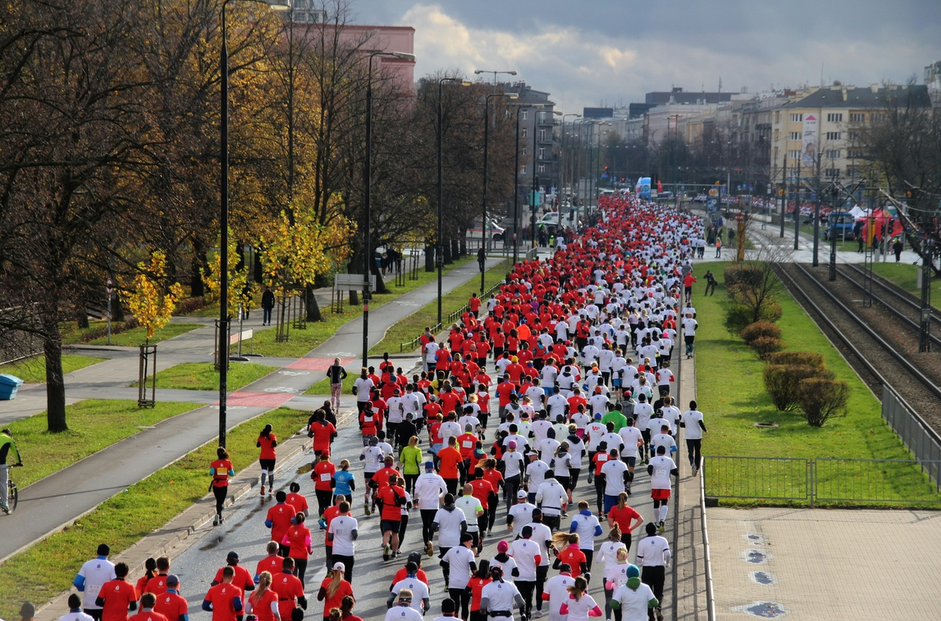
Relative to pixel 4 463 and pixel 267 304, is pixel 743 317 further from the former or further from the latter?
pixel 4 463

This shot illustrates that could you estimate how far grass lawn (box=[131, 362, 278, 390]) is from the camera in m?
29.8

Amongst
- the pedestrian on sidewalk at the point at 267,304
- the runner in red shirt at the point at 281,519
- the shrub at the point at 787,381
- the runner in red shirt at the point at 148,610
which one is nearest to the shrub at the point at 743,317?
the shrub at the point at 787,381

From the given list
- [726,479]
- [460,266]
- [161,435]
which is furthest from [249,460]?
[460,266]

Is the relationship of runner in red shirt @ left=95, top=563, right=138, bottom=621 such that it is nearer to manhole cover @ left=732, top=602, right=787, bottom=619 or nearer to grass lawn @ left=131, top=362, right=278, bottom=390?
manhole cover @ left=732, top=602, right=787, bottom=619

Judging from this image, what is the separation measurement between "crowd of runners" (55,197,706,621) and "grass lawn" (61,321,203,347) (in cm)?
1232

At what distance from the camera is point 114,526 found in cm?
1645

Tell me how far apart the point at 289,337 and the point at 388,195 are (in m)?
14.5

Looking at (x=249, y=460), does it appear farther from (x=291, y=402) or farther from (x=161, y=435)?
(x=291, y=402)

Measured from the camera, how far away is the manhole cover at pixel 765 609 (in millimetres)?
13489

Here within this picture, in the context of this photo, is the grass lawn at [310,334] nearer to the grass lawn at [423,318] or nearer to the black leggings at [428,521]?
the grass lawn at [423,318]

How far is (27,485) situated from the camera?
1894cm

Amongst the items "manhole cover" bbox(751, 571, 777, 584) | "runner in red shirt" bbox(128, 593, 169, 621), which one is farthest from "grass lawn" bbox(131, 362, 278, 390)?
"runner in red shirt" bbox(128, 593, 169, 621)

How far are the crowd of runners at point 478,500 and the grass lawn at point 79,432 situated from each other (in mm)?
4012

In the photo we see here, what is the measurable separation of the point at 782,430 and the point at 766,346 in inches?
467
